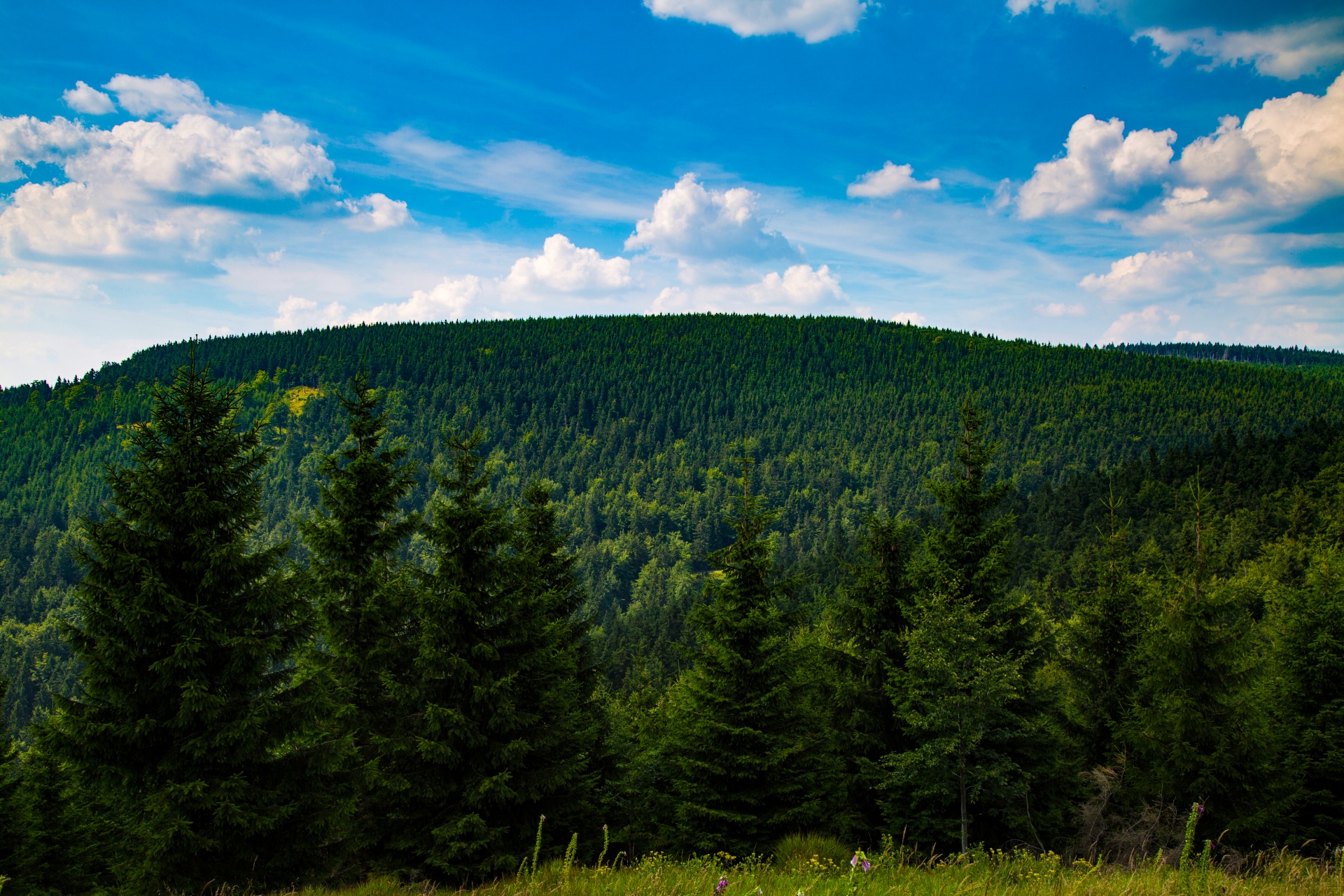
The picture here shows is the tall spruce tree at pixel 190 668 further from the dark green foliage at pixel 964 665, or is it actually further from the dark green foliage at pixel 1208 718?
the dark green foliage at pixel 1208 718

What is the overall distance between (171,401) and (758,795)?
13975mm

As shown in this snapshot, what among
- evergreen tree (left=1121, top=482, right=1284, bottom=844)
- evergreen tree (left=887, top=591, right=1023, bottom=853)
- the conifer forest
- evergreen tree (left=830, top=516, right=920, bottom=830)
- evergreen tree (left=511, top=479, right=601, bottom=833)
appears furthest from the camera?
evergreen tree (left=830, top=516, right=920, bottom=830)

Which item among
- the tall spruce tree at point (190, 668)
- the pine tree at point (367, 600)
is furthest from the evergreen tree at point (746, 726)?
the tall spruce tree at point (190, 668)

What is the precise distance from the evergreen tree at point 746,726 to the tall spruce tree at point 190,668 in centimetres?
828

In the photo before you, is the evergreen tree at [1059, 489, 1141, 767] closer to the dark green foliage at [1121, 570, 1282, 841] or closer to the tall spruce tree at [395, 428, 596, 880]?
the dark green foliage at [1121, 570, 1282, 841]

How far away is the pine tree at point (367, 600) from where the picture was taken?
13.1 meters

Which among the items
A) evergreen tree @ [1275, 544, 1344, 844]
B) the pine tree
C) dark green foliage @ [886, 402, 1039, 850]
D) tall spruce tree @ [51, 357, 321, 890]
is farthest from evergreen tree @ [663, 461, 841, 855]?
evergreen tree @ [1275, 544, 1344, 844]

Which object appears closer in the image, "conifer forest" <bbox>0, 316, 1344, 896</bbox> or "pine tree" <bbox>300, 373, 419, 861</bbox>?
"conifer forest" <bbox>0, 316, 1344, 896</bbox>

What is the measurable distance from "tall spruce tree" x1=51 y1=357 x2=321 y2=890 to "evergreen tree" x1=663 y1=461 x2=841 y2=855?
8.28m

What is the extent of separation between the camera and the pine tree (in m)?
13.1

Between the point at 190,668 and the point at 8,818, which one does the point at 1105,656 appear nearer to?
the point at 190,668

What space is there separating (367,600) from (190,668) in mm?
3733

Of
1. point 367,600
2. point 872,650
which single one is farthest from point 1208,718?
point 367,600

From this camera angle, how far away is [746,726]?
619 inches
